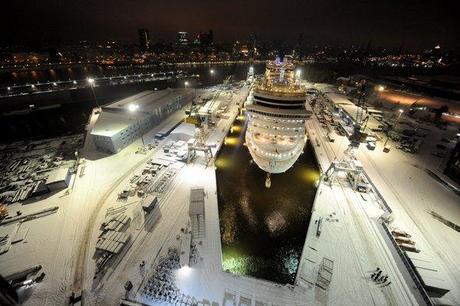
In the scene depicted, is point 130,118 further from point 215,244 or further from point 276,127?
point 215,244

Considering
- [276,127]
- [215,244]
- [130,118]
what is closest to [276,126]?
[276,127]

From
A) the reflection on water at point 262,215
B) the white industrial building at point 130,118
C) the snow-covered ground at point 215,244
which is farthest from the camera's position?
the white industrial building at point 130,118

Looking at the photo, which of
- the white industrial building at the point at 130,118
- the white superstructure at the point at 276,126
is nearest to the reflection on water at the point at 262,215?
the white superstructure at the point at 276,126

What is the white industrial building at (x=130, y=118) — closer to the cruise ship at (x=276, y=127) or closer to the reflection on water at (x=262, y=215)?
the reflection on water at (x=262, y=215)

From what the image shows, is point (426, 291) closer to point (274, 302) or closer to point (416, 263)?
point (416, 263)

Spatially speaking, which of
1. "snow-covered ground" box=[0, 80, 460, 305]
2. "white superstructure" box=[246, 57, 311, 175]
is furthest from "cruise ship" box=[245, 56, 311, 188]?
"snow-covered ground" box=[0, 80, 460, 305]

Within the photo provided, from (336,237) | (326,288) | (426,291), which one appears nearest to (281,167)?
(336,237)

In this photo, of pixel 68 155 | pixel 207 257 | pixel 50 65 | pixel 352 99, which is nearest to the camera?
pixel 207 257
